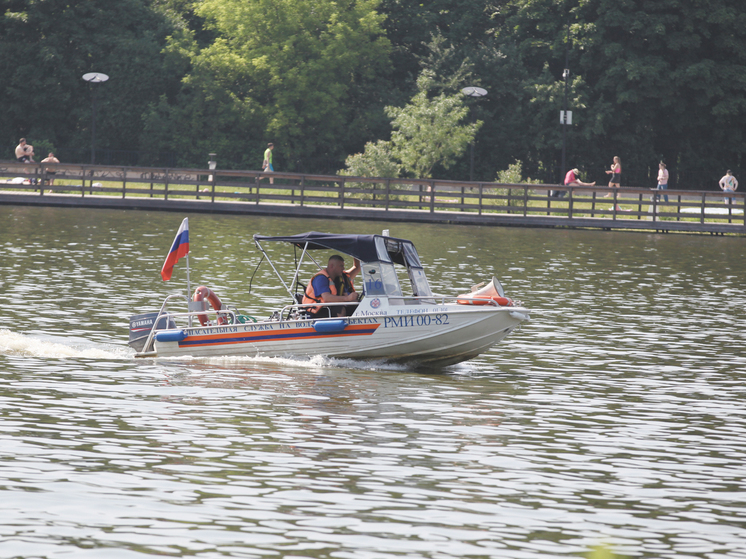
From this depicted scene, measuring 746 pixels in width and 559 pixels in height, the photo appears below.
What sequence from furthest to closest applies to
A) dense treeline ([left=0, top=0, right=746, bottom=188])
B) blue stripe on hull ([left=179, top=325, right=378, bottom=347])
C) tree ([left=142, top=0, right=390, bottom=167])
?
tree ([left=142, top=0, right=390, bottom=167]) < dense treeline ([left=0, top=0, right=746, bottom=188]) < blue stripe on hull ([left=179, top=325, right=378, bottom=347])

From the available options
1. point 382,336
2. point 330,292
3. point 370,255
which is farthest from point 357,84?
point 382,336

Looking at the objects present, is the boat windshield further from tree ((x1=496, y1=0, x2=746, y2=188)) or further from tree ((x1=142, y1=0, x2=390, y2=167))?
tree ((x1=496, y1=0, x2=746, y2=188))

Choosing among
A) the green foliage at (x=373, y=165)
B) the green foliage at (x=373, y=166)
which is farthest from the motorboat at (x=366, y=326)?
the green foliage at (x=373, y=165)

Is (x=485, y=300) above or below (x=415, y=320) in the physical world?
above

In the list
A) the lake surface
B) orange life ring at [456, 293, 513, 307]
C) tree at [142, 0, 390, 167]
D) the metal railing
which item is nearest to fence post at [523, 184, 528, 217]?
the metal railing

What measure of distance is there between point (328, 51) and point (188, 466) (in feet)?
174

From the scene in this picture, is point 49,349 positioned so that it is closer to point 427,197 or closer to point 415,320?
point 415,320

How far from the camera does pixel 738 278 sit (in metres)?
28.4

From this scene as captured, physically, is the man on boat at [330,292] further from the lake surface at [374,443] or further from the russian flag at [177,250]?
the russian flag at [177,250]

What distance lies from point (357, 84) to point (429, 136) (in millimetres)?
13664

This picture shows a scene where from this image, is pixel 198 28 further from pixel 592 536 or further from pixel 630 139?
pixel 592 536

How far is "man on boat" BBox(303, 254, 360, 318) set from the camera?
15.6 meters

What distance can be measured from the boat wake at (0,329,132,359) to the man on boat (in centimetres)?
298

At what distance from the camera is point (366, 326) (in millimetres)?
15406
